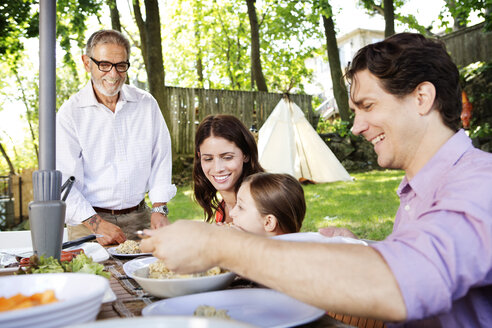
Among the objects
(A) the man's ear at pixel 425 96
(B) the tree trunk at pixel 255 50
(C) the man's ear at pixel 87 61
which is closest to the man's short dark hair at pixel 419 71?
(A) the man's ear at pixel 425 96

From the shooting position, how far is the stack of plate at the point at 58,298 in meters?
0.73

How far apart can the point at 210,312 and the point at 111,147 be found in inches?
86.8

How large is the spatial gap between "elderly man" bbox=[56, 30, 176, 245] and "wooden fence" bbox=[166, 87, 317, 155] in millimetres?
7416

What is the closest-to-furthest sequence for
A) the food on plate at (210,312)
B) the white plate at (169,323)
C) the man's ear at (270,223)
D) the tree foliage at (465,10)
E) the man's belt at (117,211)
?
the white plate at (169,323), the food on plate at (210,312), the man's ear at (270,223), the man's belt at (117,211), the tree foliage at (465,10)

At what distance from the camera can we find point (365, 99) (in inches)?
57.7

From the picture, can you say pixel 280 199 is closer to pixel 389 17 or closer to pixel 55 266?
pixel 55 266

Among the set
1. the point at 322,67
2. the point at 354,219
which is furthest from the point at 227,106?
the point at 322,67

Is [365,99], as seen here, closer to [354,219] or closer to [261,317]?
[261,317]

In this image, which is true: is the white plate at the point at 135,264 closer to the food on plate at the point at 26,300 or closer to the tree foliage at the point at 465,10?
the food on plate at the point at 26,300

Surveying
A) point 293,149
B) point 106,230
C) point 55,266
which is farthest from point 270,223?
point 293,149

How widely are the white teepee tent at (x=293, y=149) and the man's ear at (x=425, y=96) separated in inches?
314

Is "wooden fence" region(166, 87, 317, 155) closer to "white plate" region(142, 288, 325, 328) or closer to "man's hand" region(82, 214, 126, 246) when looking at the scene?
"man's hand" region(82, 214, 126, 246)

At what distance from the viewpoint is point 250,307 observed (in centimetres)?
111

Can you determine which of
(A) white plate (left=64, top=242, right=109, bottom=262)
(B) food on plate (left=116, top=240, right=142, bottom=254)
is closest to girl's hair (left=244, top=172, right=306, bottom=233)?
(B) food on plate (left=116, top=240, right=142, bottom=254)
